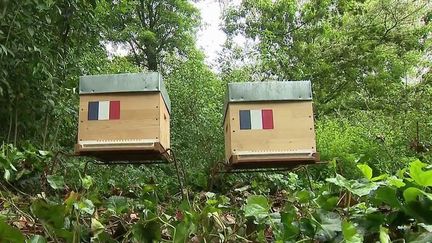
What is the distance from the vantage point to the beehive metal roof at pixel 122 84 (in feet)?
6.59

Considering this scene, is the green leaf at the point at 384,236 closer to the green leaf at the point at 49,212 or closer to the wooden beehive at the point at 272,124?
the green leaf at the point at 49,212

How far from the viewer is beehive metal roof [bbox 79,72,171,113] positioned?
6.59ft

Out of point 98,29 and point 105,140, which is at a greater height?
point 98,29

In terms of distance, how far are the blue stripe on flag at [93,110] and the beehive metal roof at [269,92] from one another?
0.56m

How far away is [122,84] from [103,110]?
14 cm

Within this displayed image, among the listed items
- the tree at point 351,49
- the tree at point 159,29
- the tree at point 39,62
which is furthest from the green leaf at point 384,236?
the tree at point 159,29

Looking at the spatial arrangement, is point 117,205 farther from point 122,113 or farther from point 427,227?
point 122,113

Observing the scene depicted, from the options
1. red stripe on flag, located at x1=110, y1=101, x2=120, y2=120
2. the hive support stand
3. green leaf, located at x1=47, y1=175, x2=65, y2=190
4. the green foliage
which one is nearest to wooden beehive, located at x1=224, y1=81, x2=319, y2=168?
the green foliage

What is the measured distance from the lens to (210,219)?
0.72 m

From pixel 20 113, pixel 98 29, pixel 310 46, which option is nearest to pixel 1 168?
pixel 20 113

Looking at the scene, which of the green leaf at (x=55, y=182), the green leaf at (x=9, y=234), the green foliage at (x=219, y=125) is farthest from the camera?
the green leaf at (x=55, y=182)

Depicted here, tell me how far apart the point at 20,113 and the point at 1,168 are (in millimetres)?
1568

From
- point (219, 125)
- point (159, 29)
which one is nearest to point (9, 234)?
point (219, 125)

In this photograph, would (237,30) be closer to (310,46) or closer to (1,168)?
(310,46)
